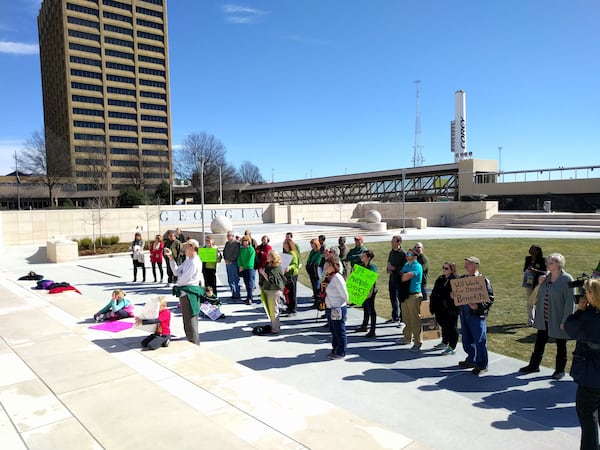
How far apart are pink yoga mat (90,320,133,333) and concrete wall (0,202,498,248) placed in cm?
1611

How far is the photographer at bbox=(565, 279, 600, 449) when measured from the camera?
3.74 m

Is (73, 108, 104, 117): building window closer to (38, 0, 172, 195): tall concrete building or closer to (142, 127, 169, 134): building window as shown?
(38, 0, 172, 195): tall concrete building

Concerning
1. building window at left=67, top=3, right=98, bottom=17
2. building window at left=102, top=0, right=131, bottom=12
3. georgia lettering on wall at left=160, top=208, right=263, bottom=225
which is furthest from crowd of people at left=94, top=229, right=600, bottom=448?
building window at left=102, top=0, right=131, bottom=12

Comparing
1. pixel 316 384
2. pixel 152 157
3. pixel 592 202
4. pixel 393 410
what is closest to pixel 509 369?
pixel 393 410

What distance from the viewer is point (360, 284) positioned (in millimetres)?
7965

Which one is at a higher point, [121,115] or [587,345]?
[121,115]

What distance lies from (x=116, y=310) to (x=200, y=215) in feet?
84.9

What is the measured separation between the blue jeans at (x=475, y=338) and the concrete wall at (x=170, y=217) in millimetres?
21120

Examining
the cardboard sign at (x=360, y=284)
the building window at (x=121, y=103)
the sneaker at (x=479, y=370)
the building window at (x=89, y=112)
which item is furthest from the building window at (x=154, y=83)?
the sneaker at (x=479, y=370)

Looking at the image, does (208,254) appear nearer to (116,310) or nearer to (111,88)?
(116,310)

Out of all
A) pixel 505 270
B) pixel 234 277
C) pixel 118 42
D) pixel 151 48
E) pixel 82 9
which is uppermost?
pixel 82 9

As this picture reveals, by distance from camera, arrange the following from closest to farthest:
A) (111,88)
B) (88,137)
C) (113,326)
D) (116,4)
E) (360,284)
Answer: (360,284) → (113,326) → (88,137) → (111,88) → (116,4)

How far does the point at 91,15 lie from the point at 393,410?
105070 millimetres

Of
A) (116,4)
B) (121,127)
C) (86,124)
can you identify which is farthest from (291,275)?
(116,4)
